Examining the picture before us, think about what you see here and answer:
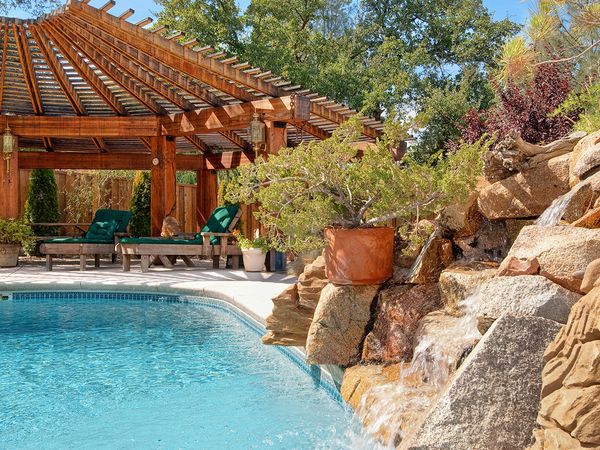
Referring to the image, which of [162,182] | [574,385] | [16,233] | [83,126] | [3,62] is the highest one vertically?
[3,62]

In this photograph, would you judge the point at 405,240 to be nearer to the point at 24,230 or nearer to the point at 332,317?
the point at 332,317

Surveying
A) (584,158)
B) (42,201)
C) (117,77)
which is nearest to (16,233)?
(42,201)

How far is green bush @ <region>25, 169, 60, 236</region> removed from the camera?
13.7 meters

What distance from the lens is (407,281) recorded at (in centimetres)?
414

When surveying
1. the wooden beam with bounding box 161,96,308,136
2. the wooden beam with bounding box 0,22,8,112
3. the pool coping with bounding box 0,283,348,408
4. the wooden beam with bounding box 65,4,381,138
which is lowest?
the pool coping with bounding box 0,283,348,408

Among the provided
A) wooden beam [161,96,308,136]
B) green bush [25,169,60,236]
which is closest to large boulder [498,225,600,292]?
→ wooden beam [161,96,308,136]

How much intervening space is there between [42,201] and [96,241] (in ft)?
12.4

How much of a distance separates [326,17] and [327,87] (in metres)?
→ 5.08

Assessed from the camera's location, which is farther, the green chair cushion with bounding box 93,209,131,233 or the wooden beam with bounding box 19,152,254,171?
the wooden beam with bounding box 19,152,254,171

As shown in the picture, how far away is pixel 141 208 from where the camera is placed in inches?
565

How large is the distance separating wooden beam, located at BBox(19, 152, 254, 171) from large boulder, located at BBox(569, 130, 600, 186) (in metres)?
9.36

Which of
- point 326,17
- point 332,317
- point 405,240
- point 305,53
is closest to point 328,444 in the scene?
point 332,317

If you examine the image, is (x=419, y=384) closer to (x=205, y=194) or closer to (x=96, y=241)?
(x=96, y=241)

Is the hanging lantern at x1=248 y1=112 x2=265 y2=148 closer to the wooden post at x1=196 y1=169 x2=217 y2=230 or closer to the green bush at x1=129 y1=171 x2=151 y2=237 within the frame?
the wooden post at x1=196 y1=169 x2=217 y2=230
